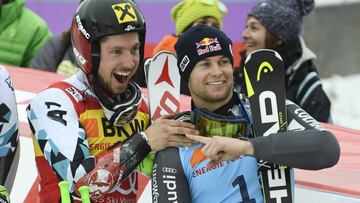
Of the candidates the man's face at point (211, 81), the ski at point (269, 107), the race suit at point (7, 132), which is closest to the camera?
the ski at point (269, 107)

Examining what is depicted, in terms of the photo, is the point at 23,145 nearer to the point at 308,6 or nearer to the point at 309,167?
the point at 309,167

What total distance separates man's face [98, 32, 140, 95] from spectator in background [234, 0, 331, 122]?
2.18 m

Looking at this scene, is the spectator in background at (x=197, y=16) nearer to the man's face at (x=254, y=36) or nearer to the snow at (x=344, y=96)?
the man's face at (x=254, y=36)

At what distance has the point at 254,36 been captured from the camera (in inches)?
274

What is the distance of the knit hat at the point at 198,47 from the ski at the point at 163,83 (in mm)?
220

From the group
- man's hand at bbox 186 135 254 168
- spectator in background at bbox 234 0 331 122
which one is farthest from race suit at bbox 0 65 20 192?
spectator in background at bbox 234 0 331 122

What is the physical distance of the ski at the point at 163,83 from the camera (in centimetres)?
486

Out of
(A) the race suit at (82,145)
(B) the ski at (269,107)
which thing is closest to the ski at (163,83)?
(A) the race suit at (82,145)

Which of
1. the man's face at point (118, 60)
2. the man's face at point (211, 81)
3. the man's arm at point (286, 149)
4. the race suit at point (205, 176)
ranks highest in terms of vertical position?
the man's face at point (118, 60)

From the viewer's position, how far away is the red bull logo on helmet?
15.0ft

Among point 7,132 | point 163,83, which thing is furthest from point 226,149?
point 7,132

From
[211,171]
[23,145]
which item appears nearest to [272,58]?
[211,171]

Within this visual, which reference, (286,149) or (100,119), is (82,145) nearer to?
(100,119)

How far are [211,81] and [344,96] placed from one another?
24.1 feet
